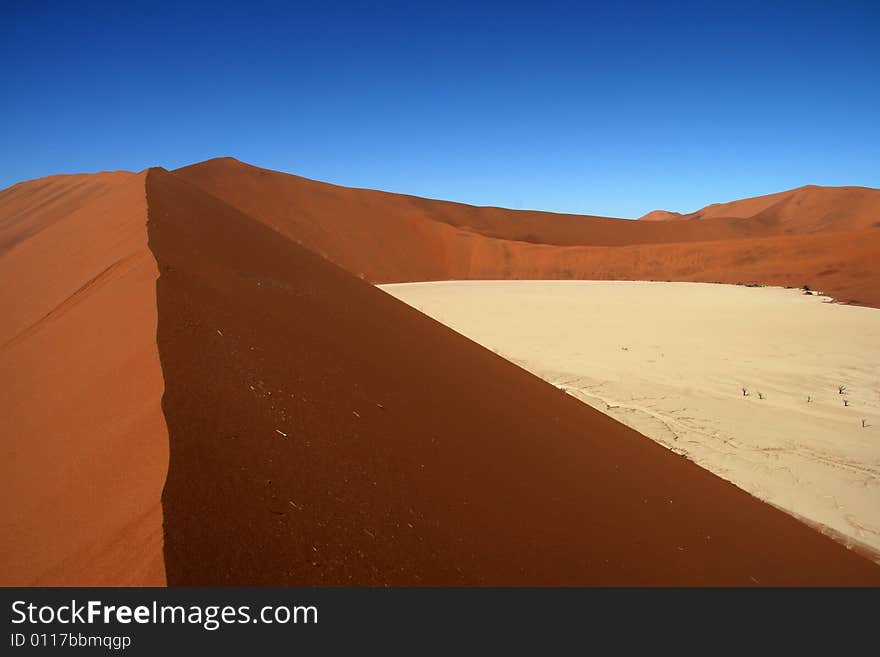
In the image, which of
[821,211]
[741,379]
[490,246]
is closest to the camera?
[741,379]

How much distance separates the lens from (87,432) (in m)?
1.71

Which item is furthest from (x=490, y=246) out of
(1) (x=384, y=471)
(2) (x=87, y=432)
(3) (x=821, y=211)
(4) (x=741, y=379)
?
(3) (x=821, y=211)

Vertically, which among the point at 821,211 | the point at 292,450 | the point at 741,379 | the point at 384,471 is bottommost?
the point at 741,379

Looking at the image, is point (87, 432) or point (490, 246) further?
point (490, 246)

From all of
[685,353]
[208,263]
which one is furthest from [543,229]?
[208,263]

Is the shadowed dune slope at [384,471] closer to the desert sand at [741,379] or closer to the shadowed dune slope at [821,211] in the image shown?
the desert sand at [741,379]

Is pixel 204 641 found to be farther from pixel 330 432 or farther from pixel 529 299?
pixel 529 299

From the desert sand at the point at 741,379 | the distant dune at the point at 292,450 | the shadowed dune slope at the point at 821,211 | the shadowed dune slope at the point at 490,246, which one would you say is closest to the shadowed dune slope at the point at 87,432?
the distant dune at the point at 292,450

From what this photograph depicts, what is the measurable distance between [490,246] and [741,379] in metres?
30.1

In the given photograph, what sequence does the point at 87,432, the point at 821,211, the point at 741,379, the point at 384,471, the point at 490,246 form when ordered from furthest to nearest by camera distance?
1. the point at 821,211
2. the point at 490,246
3. the point at 741,379
4. the point at 384,471
5. the point at 87,432

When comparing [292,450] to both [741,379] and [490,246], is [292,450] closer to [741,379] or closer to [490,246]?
[741,379]

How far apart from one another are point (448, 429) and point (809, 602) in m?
1.80

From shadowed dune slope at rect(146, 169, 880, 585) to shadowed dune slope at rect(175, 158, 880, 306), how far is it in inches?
642

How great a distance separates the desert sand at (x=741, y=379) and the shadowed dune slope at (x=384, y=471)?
47.2 inches
